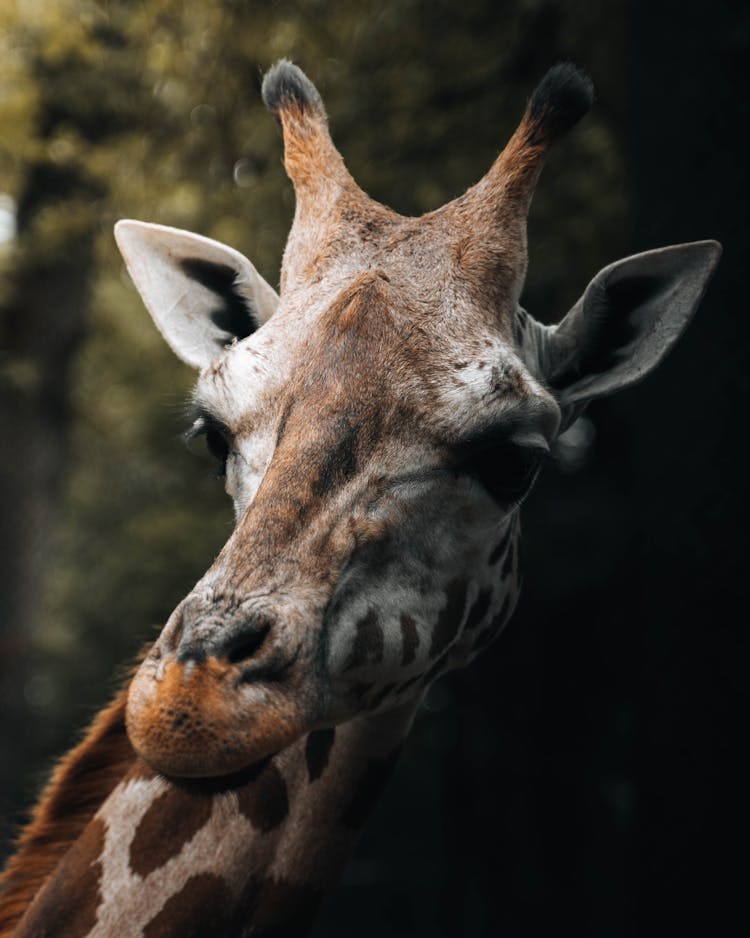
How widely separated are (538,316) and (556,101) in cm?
820

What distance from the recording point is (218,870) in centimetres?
320

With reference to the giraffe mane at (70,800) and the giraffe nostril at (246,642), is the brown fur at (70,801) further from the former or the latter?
the giraffe nostril at (246,642)

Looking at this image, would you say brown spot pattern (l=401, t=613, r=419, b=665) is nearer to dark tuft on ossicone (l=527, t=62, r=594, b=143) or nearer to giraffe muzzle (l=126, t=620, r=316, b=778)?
giraffe muzzle (l=126, t=620, r=316, b=778)

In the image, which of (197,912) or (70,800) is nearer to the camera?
(197,912)

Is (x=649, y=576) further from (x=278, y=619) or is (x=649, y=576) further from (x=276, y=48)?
(x=276, y=48)

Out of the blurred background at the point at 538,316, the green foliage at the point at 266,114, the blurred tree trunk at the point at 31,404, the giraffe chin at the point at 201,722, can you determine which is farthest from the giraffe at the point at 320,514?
the blurred tree trunk at the point at 31,404

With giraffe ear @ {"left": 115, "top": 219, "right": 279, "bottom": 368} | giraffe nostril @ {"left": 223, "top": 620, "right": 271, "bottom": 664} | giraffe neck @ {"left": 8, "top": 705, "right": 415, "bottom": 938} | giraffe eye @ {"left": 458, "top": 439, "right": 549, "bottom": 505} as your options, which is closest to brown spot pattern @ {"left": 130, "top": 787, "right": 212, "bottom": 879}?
giraffe neck @ {"left": 8, "top": 705, "right": 415, "bottom": 938}

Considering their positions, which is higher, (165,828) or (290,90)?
(290,90)

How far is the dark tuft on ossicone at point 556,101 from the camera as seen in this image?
3.46 m

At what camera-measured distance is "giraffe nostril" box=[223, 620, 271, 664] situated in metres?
2.43

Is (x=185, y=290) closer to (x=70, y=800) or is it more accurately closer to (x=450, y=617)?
(x=450, y=617)

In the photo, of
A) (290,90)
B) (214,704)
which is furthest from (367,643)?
(290,90)

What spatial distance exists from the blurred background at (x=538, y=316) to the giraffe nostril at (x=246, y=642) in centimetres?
153

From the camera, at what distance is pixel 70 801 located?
366 centimetres
